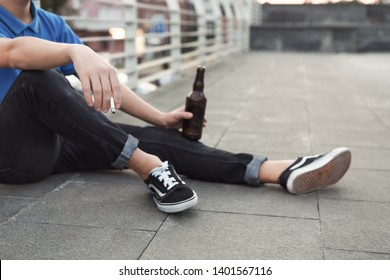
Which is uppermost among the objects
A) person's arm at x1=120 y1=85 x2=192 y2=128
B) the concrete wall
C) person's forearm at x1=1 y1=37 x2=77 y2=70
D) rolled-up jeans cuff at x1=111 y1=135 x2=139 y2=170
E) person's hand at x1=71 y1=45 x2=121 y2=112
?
person's forearm at x1=1 y1=37 x2=77 y2=70

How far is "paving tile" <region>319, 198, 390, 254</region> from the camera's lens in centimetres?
192

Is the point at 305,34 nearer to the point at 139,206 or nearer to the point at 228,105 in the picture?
the point at 228,105

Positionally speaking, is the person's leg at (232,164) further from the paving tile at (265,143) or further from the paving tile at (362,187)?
the paving tile at (265,143)

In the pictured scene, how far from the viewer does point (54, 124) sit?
7.17 ft

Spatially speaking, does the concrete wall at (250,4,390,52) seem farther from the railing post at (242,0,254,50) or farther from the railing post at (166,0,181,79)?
the railing post at (166,0,181,79)

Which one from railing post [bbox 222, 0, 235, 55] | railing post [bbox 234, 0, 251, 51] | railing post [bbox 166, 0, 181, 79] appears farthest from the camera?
railing post [bbox 234, 0, 251, 51]

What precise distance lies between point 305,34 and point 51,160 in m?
16.5

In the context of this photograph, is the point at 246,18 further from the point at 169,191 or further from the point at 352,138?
the point at 169,191

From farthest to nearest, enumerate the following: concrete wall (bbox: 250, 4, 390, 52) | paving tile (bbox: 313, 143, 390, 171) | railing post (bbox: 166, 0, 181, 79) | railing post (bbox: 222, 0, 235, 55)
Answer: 1. concrete wall (bbox: 250, 4, 390, 52)
2. railing post (bbox: 222, 0, 235, 55)
3. railing post (bbox: 166, 0, 181, 79)
4. paving tile (bbox: 313, 143, 390, 171)

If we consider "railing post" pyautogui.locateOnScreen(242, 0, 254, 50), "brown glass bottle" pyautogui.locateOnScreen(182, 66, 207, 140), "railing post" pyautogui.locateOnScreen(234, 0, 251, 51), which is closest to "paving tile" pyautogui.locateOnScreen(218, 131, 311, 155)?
"brown glass bottle" pyautogui.locateOnScreen(182, 66, 207, 140)

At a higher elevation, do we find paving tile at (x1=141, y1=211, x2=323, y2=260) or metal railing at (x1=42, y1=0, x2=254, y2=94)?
metal railing at (x1=42, y1=0, x2=254, y2=94)

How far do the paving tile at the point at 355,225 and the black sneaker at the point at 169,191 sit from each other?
567 mm

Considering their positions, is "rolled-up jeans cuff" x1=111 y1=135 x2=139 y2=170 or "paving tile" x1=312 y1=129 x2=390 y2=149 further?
"paving tile" x1=312 y1=129 x2=390 y2=149

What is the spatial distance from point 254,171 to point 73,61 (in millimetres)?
1068
